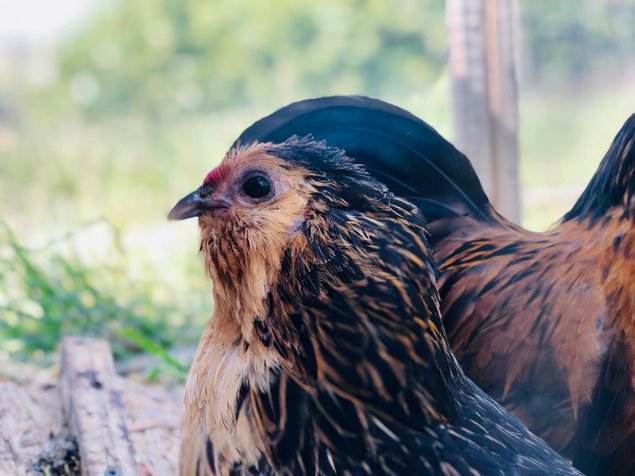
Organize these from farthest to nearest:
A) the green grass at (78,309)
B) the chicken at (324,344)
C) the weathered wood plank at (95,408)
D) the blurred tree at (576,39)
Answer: the blurred tree at (576,39), the green grass at (78,309), the weathered wood plank at (95,408), the chicken at (324,344)

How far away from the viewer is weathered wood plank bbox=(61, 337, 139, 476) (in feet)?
6.68

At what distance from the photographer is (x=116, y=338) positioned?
→ 3676 millimetres

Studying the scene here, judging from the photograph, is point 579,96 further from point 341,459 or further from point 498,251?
point 341,459

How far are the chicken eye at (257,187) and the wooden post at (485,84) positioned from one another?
1.63 meters

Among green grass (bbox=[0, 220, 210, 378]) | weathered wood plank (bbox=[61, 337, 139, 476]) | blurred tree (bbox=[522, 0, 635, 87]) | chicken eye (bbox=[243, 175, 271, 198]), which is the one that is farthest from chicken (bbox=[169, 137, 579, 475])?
blurred tree (bbox=[522, 0, 635, 87])

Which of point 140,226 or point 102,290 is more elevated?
point 140,226

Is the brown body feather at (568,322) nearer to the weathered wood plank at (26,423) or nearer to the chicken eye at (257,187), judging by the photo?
the chicken eye at (257,187)

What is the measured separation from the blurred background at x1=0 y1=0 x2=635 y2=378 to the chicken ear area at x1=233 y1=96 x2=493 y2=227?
489 millimetres

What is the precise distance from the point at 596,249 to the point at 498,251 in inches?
11.1

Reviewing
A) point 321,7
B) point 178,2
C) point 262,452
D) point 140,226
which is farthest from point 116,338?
point 178,2

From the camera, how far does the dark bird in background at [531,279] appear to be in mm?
1914

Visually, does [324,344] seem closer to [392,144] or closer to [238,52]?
[392,144]

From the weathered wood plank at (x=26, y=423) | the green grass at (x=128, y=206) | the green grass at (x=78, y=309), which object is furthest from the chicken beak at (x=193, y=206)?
the green grass at (x=78, y=309)

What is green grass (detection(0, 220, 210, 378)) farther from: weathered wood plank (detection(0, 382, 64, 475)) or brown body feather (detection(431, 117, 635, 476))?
brown body feather (detection(431, 117, 635, 476))
